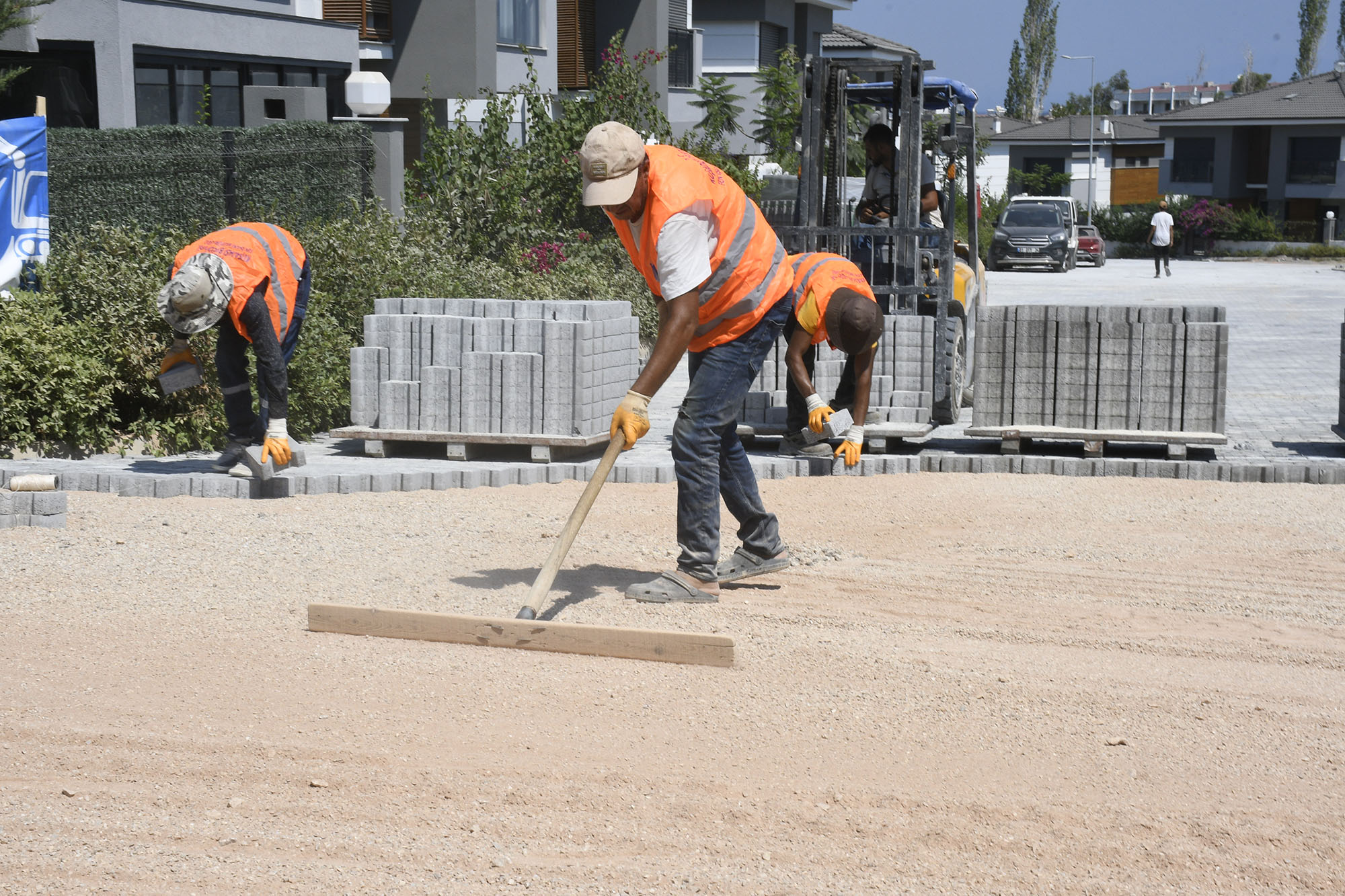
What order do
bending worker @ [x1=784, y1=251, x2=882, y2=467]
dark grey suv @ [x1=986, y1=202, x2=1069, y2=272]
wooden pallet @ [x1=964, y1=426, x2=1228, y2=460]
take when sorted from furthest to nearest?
dark grey suv @ [x1=986, y1=202, x2=1069, y2=272] < wooden pallet @ [x1=964, y1=426, x2=1228, y2=460] < bending worker @ [x1=784, y1=251, x2=882, y2=467]

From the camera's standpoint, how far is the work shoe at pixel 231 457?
885 centimetres

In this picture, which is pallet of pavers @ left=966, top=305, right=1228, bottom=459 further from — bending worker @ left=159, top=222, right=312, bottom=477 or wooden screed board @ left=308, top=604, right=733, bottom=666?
wooden screed board @ left=308, top=604, right=733, bottom=666

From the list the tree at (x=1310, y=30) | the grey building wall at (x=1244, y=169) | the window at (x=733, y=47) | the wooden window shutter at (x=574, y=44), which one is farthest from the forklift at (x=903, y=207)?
the tree at (x=1310, y=30)

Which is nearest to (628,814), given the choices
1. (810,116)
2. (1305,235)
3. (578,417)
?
(578,417)

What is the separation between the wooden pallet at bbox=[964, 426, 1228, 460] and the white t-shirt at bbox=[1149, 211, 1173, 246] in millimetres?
24659

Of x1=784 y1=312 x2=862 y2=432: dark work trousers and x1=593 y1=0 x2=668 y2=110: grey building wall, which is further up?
x1=593 y1=0 x2=668 y2=110: grey building wall

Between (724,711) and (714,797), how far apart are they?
0.71 meters

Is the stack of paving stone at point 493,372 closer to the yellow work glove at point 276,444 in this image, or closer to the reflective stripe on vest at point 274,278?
the reflective stripe on vest at point 274,278

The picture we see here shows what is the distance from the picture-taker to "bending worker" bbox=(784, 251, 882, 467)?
8.98m

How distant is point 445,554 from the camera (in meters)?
7.07

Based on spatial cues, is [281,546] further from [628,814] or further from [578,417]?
[628,814]

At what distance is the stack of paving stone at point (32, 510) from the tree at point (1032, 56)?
334 ft

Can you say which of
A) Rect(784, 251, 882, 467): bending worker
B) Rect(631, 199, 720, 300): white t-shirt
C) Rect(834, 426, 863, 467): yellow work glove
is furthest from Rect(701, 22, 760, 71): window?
Rect(631, 199, 720, 300): white t-shirt

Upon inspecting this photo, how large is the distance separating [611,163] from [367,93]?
503 inches
